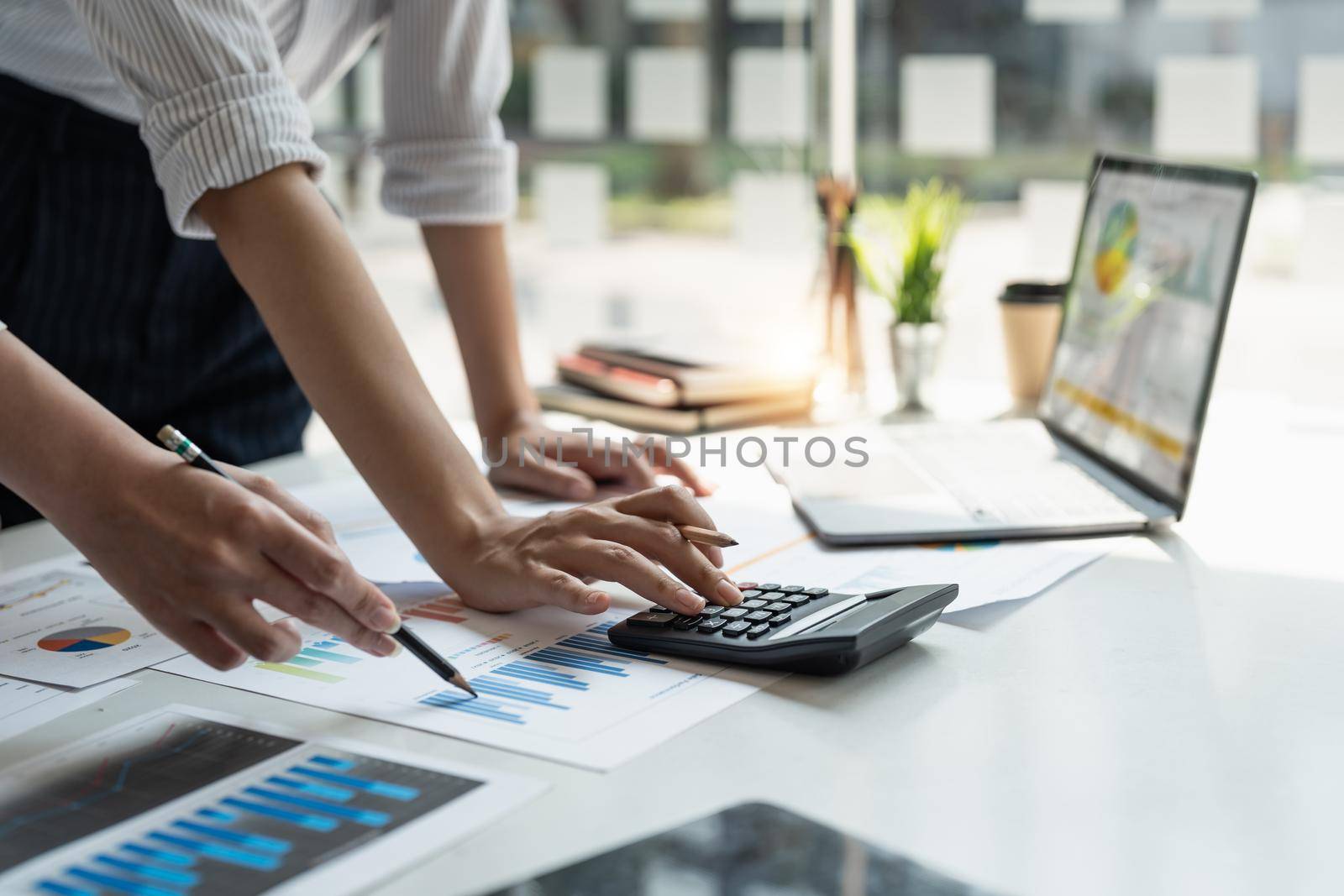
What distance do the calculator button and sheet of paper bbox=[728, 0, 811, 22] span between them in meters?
1.72

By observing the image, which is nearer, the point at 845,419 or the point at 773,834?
the point at 773,834

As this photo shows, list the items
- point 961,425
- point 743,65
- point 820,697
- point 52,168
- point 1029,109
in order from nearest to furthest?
point 820,697 < point 52,168 < point 961,425 < point 1029,109 < point 743,65

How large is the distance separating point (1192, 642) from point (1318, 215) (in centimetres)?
124

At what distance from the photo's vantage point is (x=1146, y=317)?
122cm


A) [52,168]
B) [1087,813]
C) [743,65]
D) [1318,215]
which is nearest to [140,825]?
[1087,813]

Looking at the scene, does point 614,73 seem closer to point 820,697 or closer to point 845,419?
point 845,419

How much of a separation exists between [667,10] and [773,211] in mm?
426

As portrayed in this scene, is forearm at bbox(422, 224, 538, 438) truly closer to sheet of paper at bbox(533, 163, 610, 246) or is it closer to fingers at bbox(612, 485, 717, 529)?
fingers at bbox(612, 485, 717, 529)

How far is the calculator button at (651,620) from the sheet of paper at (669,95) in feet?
5.70

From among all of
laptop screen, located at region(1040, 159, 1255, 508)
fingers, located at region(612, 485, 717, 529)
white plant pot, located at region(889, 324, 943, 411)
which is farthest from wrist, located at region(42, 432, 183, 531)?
white plant pot, located at region(889, 324, 943, 411)

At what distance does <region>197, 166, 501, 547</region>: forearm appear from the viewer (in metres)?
0.93

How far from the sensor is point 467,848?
56 centimetres

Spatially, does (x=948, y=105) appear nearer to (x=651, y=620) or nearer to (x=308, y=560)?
(x=651, y=620)

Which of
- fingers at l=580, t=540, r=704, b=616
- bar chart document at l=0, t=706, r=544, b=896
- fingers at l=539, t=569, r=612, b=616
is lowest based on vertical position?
bar chart document at l=0, t=706, r=544, b=896
